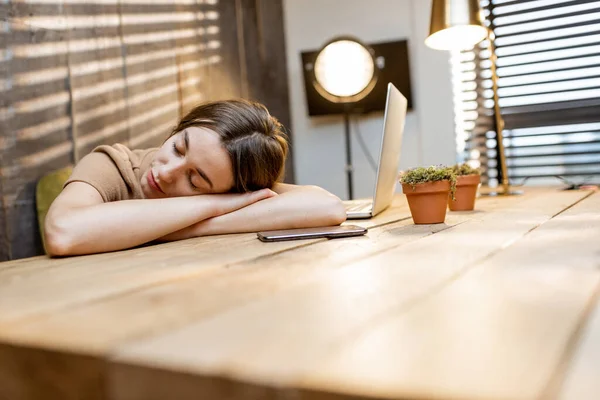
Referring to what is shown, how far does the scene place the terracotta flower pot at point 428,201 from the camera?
1256mm

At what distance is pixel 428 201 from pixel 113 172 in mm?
781

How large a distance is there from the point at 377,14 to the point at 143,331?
362 cm

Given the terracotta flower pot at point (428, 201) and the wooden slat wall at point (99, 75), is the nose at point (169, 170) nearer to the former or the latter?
the terracotta flower pot at point (428, 201)

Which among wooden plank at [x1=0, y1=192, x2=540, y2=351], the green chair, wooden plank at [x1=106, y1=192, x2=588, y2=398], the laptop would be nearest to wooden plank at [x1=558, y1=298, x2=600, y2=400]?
wooden plank at [x1=106, y1=192, x2=588, y2=398]

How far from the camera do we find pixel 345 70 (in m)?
3.31

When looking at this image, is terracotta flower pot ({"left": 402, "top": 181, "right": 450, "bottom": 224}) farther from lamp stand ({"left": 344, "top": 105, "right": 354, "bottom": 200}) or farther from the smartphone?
lamp stand ({"left": 344, "top": 105, "right": 354, "bottom": 200})

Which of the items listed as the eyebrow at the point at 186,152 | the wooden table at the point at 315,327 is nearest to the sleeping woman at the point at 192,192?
the eyebrow at the point at 186,152

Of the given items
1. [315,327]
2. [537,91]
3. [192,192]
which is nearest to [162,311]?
[315,327]

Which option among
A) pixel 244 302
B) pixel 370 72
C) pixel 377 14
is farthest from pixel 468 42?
pixel 244 302

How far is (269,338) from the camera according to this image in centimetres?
42

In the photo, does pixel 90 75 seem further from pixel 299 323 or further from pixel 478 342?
pixel 478 342

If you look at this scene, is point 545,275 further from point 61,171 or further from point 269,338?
point 61,171

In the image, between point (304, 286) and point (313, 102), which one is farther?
point (313, 102)

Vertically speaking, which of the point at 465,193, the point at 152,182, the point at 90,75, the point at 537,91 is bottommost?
the point at 465,193
